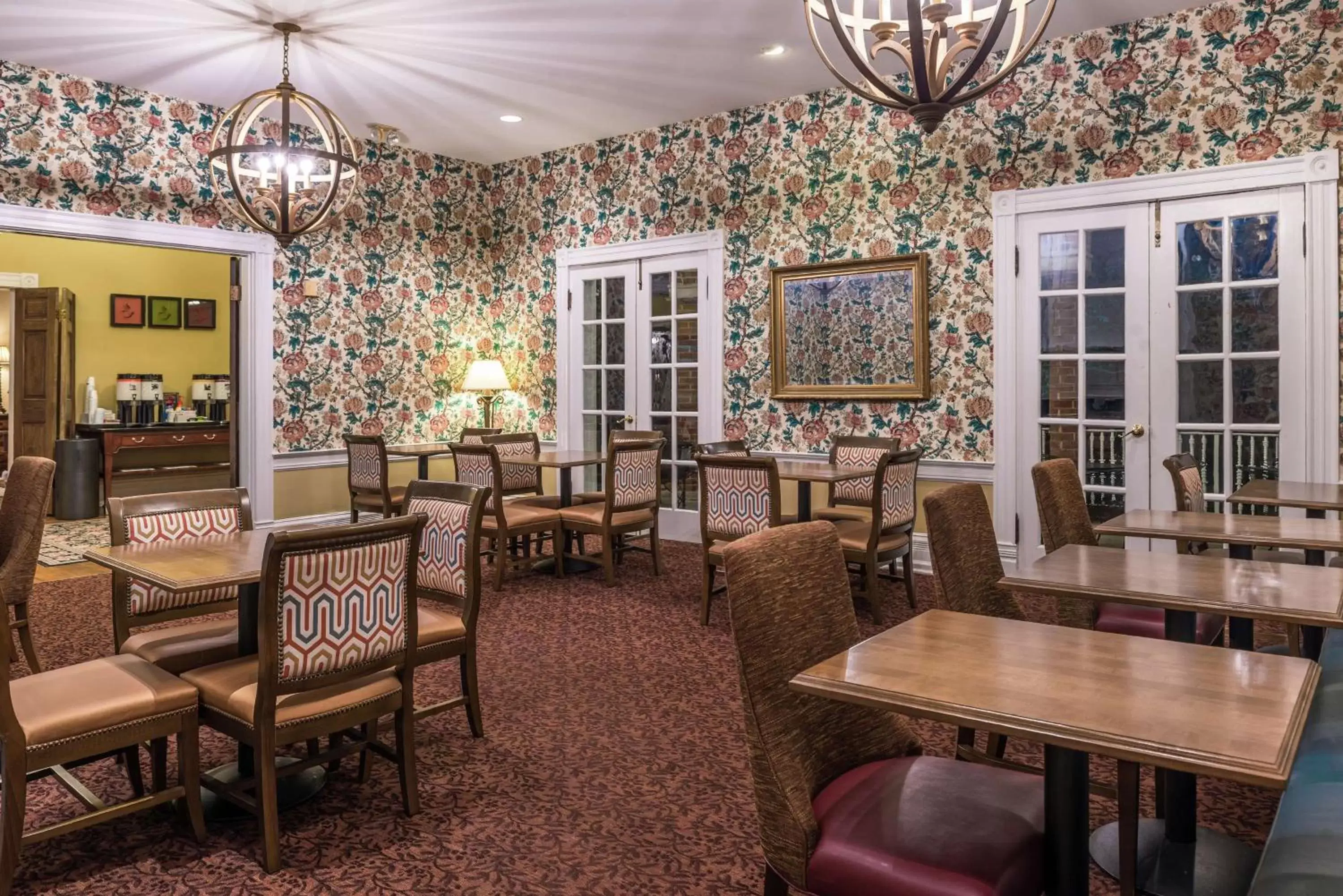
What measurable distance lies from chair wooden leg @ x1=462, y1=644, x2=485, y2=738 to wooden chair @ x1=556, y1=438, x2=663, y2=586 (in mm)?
2220

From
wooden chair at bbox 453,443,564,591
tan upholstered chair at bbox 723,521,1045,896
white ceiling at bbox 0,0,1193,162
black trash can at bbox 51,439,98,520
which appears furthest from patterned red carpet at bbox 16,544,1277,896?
black trash can at bbox 51,439,98,520

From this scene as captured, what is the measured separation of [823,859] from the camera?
1.50 metres

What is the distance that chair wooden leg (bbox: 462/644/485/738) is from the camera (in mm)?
3047

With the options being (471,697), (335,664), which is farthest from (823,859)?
(471,697)

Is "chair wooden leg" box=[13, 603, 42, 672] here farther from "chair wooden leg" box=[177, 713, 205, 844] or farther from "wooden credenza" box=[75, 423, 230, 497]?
"wooden credenza" box=[75, 423, 230, 497]

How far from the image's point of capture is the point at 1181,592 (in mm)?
2035

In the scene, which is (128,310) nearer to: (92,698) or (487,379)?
(487,379)

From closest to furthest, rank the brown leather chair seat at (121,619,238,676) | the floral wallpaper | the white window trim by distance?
Answer: the brown leather chair seat at (121,619,238,676) → the floral wallpaper → the white window trim

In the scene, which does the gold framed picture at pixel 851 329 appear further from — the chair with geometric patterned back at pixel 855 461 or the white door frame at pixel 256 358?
the white door frame at pixel 256 358

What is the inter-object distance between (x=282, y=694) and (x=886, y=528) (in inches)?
126

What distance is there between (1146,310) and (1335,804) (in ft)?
12.5

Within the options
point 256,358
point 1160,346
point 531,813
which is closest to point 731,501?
point 531,813

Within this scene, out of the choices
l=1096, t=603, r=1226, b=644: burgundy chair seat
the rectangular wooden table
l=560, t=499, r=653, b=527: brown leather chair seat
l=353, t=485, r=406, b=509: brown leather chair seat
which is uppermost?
the rectangular wooden table

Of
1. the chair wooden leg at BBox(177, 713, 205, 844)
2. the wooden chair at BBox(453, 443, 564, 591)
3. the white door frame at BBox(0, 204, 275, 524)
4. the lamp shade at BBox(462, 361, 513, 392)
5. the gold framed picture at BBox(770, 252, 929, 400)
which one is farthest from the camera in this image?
the lamp shade at BBox(462, 361, 513, 392)
